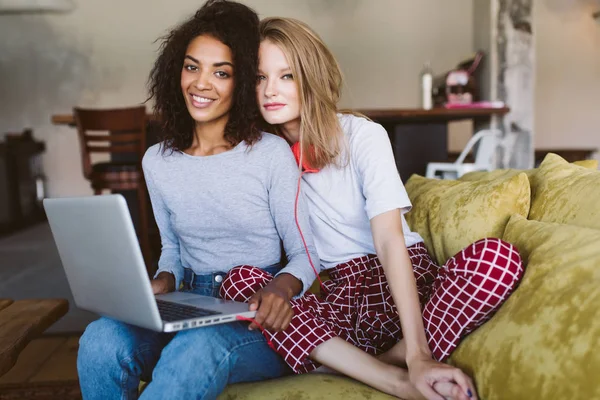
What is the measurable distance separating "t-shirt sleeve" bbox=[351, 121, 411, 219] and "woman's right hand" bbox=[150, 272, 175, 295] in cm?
48

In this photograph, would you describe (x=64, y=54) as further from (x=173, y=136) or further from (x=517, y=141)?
(x=173, y=136)

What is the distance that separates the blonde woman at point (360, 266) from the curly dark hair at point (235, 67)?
0.13ft

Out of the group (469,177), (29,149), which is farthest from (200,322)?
(29,149)

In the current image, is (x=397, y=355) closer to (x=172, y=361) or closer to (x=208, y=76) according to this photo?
(x=172, y=361)

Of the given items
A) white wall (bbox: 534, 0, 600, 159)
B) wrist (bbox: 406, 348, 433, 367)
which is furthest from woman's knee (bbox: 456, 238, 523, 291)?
white wall (bbox: 534, 0, 600, 159)

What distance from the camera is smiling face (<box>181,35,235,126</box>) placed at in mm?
1360

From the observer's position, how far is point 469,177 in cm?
184

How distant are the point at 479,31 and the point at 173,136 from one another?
4.29m

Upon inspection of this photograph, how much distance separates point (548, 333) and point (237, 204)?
0.70 metres

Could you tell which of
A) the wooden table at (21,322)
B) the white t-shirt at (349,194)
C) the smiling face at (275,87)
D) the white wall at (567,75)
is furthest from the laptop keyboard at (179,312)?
the white wall at (567,75)

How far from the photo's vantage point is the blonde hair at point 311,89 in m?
1.31

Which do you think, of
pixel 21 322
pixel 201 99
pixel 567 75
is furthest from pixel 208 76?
pixel 567 75

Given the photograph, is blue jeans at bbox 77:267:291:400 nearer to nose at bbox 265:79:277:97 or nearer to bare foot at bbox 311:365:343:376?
bare foot at bbox 311:365:343:376

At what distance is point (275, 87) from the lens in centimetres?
135
